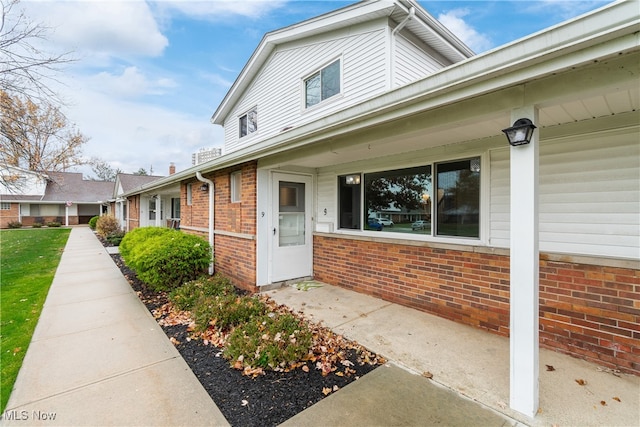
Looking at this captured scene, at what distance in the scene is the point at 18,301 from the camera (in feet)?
17.0

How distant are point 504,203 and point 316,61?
6274mm

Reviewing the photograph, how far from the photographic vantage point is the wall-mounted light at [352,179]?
220 inches

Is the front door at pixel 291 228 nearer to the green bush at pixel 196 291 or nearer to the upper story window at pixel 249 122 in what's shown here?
the green bush at pixel 196 291

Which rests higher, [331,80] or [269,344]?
[331,80]

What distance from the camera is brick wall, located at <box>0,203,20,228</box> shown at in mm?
26384

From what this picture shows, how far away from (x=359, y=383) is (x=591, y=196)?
309cm

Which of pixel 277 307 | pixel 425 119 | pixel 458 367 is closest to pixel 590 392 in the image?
pixel 458 367

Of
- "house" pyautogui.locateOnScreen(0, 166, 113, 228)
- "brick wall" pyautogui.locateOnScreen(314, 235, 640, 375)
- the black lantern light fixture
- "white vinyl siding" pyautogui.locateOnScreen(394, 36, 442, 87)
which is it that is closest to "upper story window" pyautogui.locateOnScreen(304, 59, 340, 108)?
"white vinyl siding" pyautogui.locateOnScreen(394, 36, 442, 87)

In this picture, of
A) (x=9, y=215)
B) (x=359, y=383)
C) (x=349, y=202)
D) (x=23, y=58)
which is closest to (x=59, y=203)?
(x=9, y=215)

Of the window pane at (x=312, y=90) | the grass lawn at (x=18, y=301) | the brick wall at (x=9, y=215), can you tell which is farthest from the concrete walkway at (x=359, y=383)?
the brick wall at (x=9, y=215)

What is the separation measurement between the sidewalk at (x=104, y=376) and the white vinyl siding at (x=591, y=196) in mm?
3927

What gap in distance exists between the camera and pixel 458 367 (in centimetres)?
296

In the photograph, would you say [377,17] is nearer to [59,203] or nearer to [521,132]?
[521,132]

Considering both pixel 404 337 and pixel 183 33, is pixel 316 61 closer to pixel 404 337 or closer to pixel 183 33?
pixel 183 33
